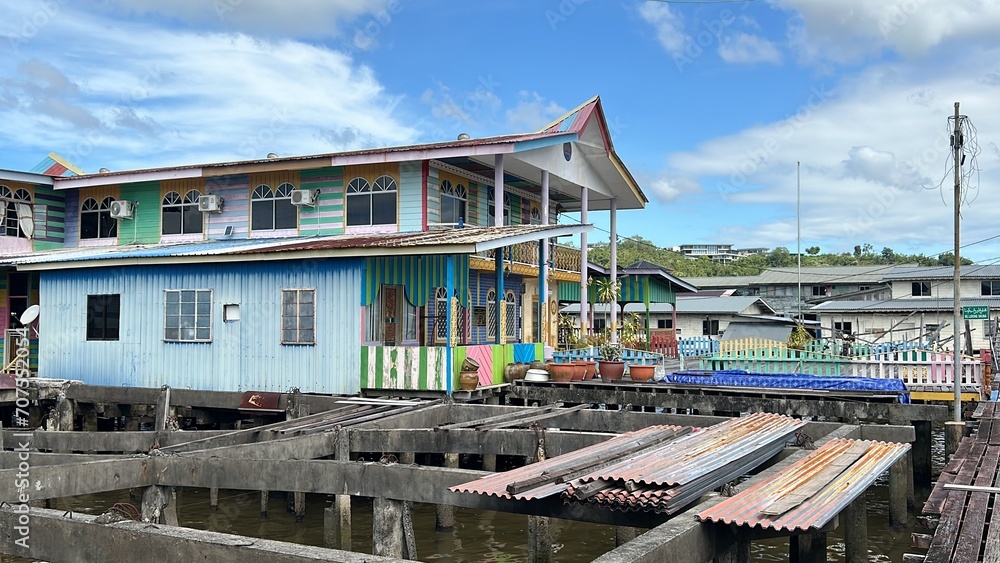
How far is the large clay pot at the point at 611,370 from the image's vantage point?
65.0 ft

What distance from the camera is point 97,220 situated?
25.5m

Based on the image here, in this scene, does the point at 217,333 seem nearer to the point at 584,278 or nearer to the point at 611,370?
the point at 611,370

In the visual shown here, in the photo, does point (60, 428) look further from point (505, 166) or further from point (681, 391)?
point (681, 391)

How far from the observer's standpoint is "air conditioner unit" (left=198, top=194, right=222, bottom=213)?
23.2 metres

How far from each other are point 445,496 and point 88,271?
15.9 m

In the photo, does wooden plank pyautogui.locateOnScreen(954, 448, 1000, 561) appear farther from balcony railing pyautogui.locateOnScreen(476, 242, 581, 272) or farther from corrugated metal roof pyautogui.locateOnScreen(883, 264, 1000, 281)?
corrugated metal roof pyautogui.locateOnScreen(883, 264, 1000, 281)

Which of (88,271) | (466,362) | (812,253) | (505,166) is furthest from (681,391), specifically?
(812,253)

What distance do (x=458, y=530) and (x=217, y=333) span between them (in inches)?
318

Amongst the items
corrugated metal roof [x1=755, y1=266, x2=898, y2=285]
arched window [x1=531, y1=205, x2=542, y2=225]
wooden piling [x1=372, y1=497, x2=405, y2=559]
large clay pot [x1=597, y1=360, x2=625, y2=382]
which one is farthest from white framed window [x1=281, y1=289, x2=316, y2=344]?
corrugated metal roof [x1=755, y1=266, x2=898, y2=285]

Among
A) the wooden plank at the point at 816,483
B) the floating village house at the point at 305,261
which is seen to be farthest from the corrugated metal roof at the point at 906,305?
the wooden plank at the point at 816,483

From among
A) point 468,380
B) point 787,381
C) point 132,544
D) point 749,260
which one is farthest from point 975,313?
point 749,260

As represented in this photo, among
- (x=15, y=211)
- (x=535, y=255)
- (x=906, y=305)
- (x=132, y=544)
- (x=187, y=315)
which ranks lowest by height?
(x=132, y=544)

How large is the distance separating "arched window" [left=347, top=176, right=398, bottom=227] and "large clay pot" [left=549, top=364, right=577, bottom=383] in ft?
18.8

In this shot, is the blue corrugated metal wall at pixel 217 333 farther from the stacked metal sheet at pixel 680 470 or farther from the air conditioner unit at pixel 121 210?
the stacked metal sheet at pixel 680 470
